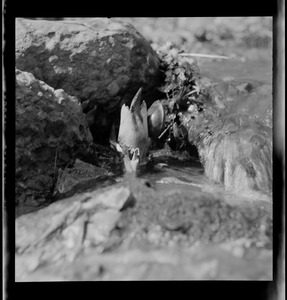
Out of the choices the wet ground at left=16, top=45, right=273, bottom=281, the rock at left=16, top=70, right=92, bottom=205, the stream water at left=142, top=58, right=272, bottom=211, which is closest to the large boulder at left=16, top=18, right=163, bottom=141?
the rock at left=16, top=70, right=92, bottom=205

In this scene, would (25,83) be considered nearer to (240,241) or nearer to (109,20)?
(109,20)

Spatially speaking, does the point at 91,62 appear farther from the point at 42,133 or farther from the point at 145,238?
the point at 145,238

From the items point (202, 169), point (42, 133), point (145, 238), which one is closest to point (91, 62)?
point (42, 133)

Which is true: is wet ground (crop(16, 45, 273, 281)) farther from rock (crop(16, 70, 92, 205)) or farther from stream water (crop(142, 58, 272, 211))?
rock (crop(16, 70, 92, 205))

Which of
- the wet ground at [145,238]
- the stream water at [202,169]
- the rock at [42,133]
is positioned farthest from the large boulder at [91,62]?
the wet ground at [145,238]

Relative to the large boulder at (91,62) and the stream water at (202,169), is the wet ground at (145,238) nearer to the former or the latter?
the stream water at (202,169)

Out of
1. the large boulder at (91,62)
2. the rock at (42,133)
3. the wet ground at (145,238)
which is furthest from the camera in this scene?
the large boulder at (91,62)
